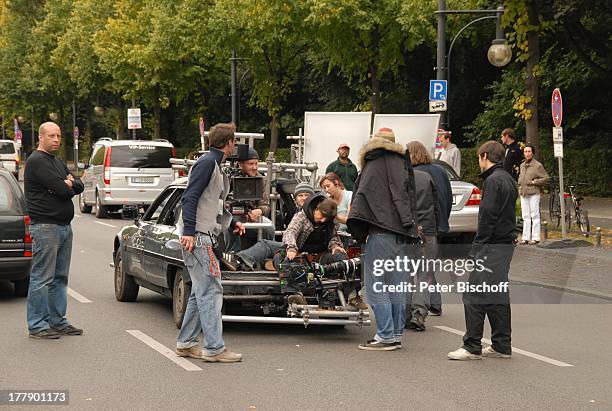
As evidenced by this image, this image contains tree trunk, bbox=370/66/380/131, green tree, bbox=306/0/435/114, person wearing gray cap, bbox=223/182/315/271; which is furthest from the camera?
tree trunk, bbox=370/66/380/131

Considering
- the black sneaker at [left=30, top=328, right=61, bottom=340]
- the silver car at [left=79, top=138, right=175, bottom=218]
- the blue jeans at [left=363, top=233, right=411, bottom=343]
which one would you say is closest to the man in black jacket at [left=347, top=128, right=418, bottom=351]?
the blue jeans at [left=363, top=233, right=411, bottom=343]

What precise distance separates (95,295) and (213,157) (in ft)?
15.6

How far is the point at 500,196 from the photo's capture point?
940cm

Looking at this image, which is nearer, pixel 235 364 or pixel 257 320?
pixel 235 364

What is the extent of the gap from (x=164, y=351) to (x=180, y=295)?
1.12 metres

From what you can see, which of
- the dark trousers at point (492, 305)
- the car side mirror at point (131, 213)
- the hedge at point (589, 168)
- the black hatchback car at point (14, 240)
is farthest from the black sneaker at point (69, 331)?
the hedge at point (589, 168)

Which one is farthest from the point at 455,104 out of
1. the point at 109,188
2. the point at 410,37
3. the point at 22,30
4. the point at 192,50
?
the point at 22,30

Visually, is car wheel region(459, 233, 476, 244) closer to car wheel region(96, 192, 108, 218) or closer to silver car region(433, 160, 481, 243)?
silver car region(433, 160, 481, 243)

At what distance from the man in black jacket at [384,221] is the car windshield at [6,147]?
4373 cm

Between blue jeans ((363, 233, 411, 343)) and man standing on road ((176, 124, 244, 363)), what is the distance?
1.33 metres

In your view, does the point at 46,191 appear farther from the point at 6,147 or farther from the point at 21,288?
the point at 6,147

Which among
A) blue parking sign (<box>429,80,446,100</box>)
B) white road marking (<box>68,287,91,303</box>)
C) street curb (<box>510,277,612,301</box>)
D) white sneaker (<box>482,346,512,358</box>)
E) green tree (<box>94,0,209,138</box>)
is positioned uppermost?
green tree (<box>94,0,209,138</box>)

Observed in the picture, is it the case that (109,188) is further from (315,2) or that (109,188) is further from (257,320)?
(257,320)

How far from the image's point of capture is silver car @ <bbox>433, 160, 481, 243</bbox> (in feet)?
59.9
